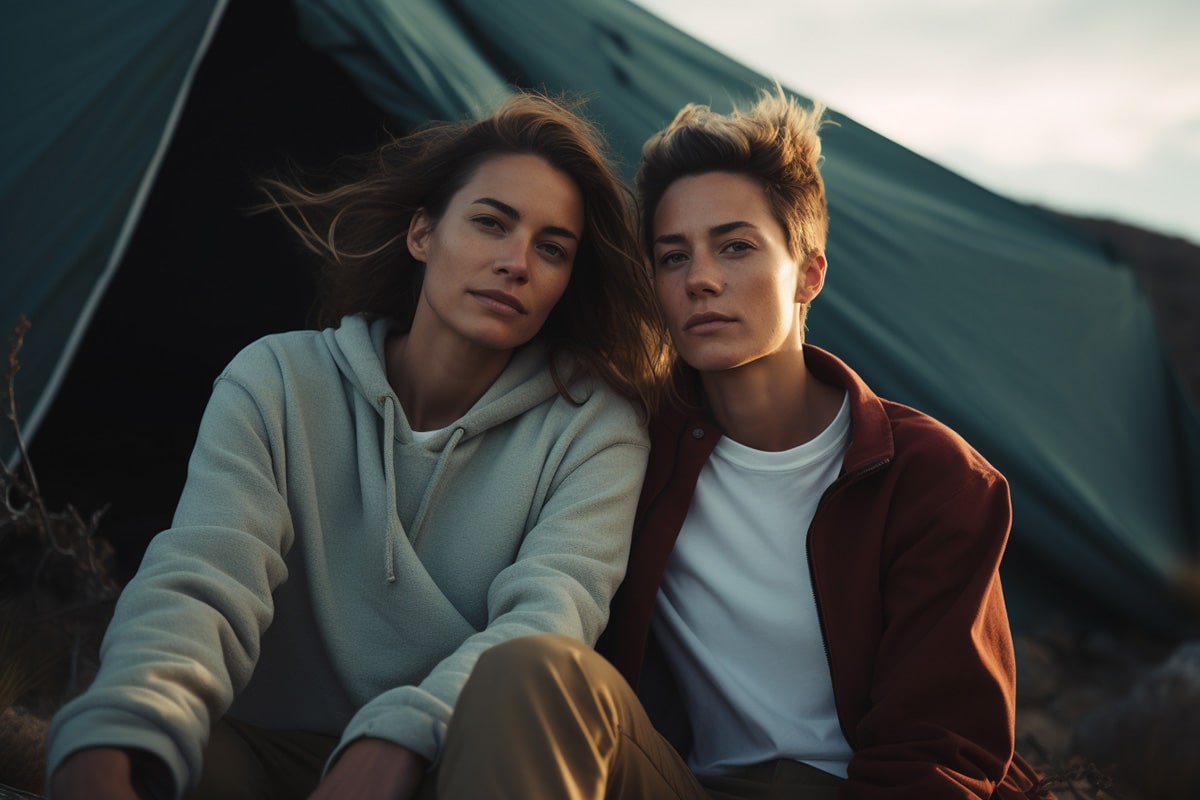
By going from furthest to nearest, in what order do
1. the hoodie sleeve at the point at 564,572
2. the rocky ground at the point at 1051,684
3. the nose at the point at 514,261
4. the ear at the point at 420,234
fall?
the rocky ground at the point at 1051,684, the ear at the point at 420,234, the nose at the point at 514,261, the hoodie sleeve at the point at 564,572

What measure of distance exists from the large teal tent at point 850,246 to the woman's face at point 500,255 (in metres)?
0.89

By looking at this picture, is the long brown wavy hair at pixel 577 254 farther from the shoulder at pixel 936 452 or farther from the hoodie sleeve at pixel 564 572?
the shoulder at pixel 936 452

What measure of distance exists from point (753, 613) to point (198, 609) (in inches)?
34.9

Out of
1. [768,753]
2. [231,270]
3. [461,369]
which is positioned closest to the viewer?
[768,753]

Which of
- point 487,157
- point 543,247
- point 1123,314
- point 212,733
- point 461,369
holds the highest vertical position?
point 1123,314

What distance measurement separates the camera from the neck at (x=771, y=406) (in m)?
1.88

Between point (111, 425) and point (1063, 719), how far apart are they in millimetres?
3682

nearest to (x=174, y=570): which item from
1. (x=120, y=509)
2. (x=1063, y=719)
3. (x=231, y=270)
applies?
(x=120, y=509)

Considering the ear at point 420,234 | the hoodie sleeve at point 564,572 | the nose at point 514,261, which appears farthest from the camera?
the ear at point 420,234

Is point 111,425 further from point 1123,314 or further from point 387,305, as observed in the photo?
point 1123,314

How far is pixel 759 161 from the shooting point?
193 centimetres

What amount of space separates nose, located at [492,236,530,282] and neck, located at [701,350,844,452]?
0.43 meters

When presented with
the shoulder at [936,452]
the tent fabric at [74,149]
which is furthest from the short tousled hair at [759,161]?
the tent fabric at [74,149]

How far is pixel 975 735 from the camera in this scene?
58.9 inches
